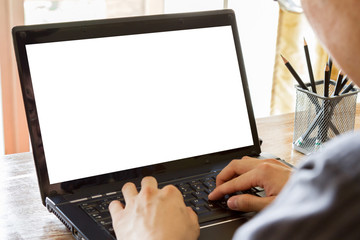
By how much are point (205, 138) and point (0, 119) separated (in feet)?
4.23

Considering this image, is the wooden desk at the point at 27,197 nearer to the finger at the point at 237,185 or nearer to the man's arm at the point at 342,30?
the finger at the point at 237,185

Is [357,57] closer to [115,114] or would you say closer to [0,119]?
[115,114]

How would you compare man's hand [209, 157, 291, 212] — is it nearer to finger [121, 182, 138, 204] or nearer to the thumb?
the thumb

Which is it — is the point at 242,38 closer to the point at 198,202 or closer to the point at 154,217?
the point at 198,202

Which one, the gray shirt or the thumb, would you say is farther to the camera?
the thumb

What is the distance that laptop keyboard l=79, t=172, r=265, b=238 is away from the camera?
83 centimetres

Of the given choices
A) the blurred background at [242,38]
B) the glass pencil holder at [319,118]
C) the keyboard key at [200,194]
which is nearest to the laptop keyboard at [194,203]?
the keyboard key at [200,194]

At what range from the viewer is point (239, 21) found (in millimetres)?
2701

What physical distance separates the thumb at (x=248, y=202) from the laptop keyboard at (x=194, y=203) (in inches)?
0.6

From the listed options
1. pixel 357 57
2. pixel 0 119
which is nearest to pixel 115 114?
pixel 357 57

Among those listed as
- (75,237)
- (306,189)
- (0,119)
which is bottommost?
(0,119)

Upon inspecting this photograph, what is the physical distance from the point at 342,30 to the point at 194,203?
0.49 m


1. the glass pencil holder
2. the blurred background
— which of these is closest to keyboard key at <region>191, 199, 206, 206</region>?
the glass pencil holder

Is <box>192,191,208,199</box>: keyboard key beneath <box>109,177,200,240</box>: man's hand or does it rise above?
beneath
